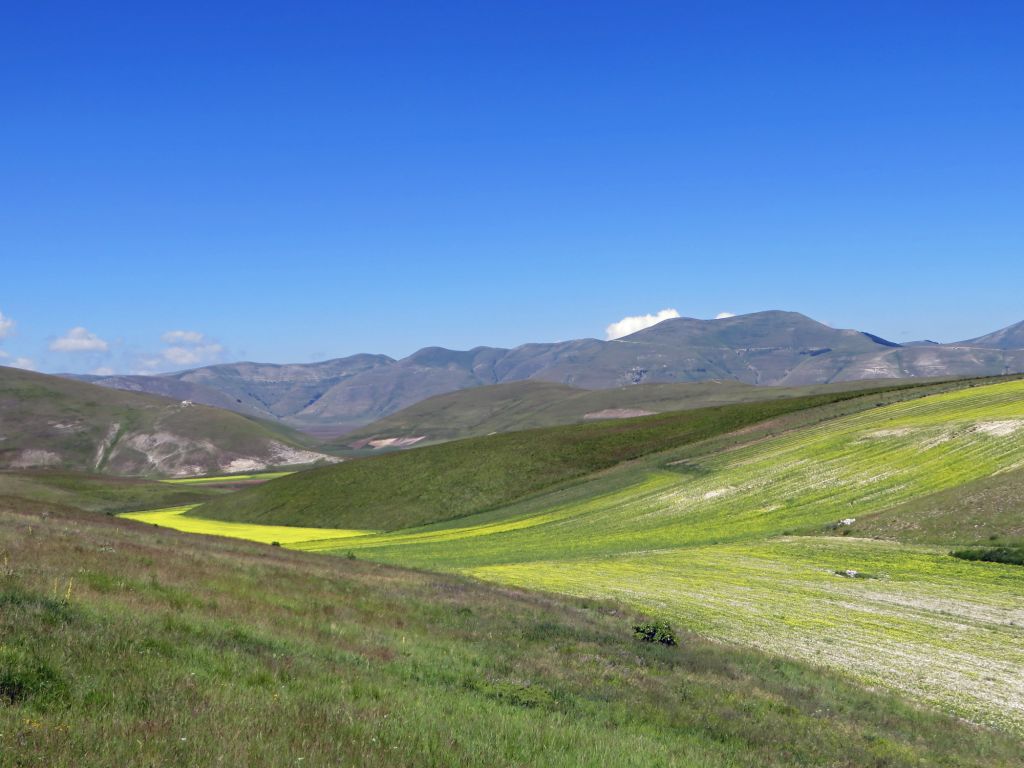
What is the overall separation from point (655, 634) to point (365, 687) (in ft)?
46.7

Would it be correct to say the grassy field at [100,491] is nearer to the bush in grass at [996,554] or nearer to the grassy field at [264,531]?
the grassy field at [264,531]

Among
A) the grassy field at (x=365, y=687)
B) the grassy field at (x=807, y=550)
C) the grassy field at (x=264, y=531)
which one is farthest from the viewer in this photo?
the grassy field at (x=264, y=531)

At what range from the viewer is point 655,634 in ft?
80.5

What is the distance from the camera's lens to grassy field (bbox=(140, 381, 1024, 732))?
1024 inches

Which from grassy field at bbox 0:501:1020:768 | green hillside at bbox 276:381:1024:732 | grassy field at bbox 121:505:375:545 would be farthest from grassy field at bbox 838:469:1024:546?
grassy field at bbox 121:505:375:545

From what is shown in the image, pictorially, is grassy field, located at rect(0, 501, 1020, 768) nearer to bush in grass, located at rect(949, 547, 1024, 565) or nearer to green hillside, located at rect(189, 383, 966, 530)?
bush in grass, located at rect(949, 547, 1024, 565)

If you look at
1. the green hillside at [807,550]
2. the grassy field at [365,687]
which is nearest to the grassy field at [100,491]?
the green hillside at [807,550]

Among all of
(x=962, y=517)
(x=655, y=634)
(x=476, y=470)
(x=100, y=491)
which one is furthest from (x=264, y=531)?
(x=655, y=634)

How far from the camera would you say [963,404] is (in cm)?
8106

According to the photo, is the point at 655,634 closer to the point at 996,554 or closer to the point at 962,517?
the point at 996,554

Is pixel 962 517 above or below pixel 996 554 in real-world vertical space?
above

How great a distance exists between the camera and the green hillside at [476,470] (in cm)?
10144

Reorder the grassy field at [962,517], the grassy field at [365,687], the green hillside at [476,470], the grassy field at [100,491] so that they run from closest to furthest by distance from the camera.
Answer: the grassy field at [365,687] < the grassy field at [962,517] < the green hillside at [476,470] < the grassy field at [100,491]

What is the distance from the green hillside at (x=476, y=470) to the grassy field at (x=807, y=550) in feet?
27.8
